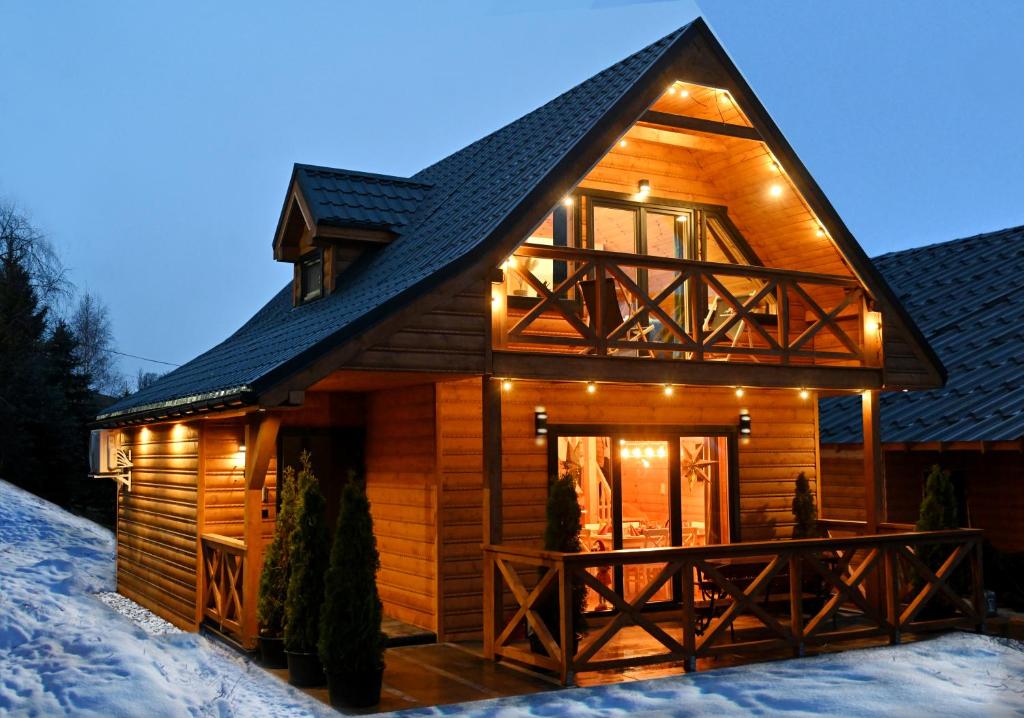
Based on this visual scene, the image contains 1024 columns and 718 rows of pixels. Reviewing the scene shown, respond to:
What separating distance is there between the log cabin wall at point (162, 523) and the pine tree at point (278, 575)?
2.51 m

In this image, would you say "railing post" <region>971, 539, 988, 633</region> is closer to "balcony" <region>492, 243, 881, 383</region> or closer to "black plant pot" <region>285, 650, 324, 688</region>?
"balcony" <region>492, 243, 881, 383</region>

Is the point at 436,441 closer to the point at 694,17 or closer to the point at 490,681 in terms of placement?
the point at 490,681

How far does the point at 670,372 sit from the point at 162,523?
6821 millimetres

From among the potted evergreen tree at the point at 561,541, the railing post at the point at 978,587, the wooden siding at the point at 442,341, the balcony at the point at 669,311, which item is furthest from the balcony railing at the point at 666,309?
the railing post at the point at 978,587

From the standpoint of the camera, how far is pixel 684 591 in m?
9.63

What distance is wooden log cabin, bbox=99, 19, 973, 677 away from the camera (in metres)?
10.1

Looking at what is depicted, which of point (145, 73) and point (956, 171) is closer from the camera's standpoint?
point (956, 171)

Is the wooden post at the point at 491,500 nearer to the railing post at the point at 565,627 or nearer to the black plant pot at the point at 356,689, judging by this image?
the railing post at the point at 565,627

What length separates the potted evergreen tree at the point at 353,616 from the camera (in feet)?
27.7

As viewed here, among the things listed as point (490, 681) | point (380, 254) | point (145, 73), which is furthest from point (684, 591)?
point (145, 73)

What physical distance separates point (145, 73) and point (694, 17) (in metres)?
151

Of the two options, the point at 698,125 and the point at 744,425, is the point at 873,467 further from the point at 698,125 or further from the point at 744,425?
the point at 698,125

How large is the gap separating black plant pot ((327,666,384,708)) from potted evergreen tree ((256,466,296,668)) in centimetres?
148

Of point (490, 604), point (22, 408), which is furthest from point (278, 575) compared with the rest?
point (22, 408)
